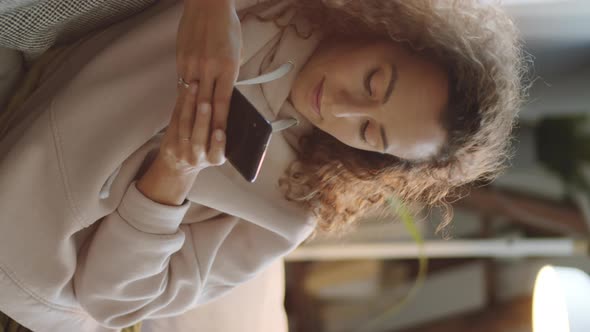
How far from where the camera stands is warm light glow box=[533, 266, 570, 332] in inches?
50.9

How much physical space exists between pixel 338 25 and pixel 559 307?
777 millimetres

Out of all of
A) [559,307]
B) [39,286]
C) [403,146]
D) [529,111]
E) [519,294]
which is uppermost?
[403,146]

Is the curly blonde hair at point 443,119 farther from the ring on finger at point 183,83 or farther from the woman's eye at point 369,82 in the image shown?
the ring on finger at point 183,83

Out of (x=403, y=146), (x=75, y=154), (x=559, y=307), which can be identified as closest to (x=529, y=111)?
Result: (x=559, y=307)

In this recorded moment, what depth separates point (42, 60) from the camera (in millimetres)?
902

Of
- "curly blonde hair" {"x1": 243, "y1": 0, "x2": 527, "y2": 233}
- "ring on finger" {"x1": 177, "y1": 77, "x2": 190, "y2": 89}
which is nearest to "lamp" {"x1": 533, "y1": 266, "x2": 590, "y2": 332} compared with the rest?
"curly blonde hair" {"x1": 243, "y1": 0, "x2": 527, "y2": 233}

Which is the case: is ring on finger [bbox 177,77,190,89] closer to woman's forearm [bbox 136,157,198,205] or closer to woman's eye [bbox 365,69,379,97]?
woman's forearm [bbox 136,157,198,205]

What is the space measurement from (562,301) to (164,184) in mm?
860

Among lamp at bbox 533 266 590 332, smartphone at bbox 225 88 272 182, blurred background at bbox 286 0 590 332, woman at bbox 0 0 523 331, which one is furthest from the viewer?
blurred background at bbox 286 0 590 332

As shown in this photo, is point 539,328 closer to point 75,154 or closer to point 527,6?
point 527,6

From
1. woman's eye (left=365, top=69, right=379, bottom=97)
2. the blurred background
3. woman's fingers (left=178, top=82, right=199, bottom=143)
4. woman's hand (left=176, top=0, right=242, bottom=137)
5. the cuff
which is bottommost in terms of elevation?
the blurred background

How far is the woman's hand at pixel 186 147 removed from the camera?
2.45ft

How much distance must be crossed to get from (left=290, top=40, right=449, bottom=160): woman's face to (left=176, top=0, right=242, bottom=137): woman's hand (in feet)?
0.51

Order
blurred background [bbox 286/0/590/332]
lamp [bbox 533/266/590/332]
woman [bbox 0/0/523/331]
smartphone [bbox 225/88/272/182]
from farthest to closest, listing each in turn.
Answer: blurred background [bbox 286/0/590/332] < lamp [bbox 533/266/590/332] < woman [bbox 0/0/523/331] < smartphone [bbox 225/88/272/182]
